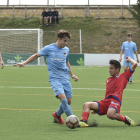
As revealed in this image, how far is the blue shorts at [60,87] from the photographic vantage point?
27.7ft

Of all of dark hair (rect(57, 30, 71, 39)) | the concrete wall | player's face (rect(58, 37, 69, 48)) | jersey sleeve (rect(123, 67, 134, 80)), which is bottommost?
the concrete wall

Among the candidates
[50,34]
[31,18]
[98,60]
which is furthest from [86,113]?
[31,18]

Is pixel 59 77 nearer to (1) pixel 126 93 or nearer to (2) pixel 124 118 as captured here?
(2) pixel 124 118

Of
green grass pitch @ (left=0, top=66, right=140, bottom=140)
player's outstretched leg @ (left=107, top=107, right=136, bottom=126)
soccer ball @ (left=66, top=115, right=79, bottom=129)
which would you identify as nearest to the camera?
green grass pitch @ (left=0, top=66, right=140, bottom=140)

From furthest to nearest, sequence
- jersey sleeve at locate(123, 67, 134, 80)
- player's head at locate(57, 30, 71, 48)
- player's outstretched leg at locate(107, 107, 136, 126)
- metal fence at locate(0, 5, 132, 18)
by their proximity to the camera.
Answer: metal fence at locate(0, 5, 132, 18)
jersey sleeve at locate(123, 67, 134, 80)
player's head at locate(57, 30, 71, 48)
player's outstretched leg at locate(107, 107, 136, 126)

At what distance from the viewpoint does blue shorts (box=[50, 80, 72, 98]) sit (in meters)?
8.45

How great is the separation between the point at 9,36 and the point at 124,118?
32590mm

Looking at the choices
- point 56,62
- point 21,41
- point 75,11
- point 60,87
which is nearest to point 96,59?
point 21,41

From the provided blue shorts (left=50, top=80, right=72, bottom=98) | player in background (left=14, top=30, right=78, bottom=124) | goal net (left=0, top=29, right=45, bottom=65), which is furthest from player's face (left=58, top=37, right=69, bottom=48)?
goal net (left=0, top=29, right=45, bottom=65)

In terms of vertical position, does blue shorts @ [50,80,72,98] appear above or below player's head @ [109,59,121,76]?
below

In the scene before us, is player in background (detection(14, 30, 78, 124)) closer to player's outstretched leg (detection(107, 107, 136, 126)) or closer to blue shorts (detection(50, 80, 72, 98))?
blue shorts (detection(50, 80, 72, 98))

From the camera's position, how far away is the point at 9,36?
1580 inches

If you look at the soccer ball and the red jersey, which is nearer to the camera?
the soccer ball

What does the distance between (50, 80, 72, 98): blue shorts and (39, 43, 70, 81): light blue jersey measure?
9 cm
